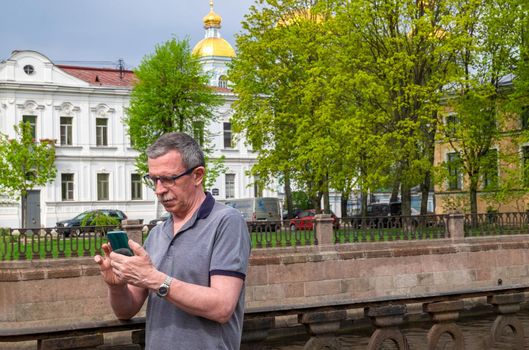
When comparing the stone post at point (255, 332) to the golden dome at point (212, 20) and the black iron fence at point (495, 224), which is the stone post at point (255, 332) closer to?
the black iron fence at point (495, 224)

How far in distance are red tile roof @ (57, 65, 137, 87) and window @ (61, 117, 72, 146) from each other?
2.62m

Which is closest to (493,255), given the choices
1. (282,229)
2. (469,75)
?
(282,229)

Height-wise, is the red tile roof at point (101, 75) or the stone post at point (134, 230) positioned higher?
the red tile roof at point (101, 75)

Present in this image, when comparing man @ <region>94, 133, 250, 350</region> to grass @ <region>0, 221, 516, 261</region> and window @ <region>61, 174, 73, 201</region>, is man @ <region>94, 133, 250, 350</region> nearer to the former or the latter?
grass @ <region>0, 221, 516, 261</region>

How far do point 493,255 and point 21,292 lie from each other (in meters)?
13.2

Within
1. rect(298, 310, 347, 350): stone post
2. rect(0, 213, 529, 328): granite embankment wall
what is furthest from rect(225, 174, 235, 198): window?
rect(298, 310, 347, 350): stone post

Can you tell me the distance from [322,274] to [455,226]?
487cm

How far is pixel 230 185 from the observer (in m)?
56.7

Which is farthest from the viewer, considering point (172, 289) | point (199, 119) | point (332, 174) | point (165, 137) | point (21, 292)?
point (199, 119)

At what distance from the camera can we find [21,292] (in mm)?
18156

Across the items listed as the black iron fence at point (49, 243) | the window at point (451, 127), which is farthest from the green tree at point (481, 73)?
the black iron fence at point (49, 243)

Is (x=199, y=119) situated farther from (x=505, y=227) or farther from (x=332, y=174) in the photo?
(x=505, y=227)

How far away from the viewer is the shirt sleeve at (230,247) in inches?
156

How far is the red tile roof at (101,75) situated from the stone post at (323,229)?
31990 millimetres
